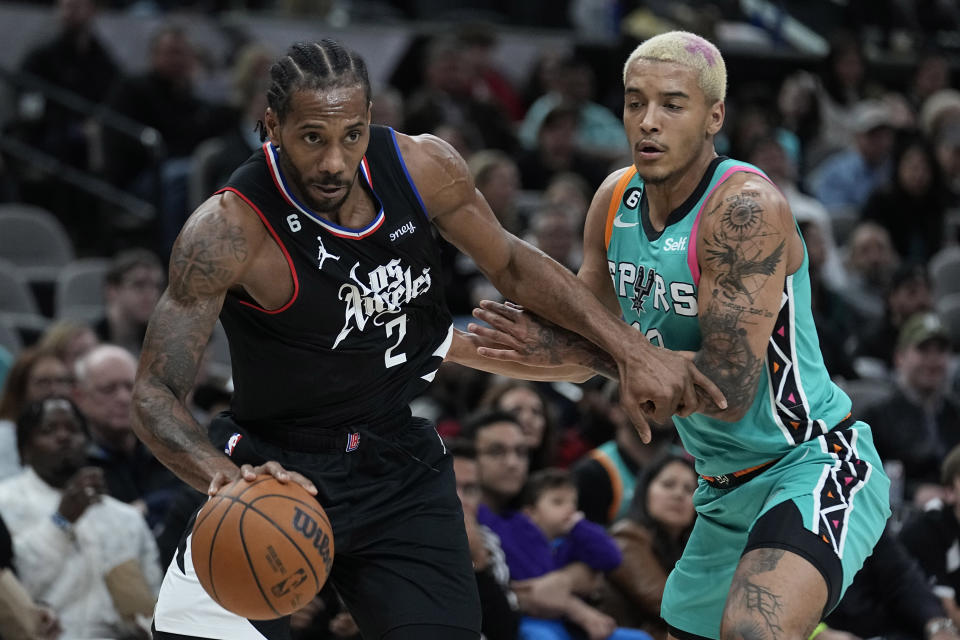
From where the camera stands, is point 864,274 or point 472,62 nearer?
point 864,274

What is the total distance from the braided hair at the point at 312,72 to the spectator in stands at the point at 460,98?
7.57 meters

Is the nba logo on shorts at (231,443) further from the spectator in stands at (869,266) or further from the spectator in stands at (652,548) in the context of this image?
the spectator in stands at (869,266)

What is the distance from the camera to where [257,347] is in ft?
14.6

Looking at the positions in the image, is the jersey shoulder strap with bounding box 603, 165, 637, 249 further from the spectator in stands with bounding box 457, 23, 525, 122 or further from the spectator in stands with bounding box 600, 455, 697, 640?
the spectator in stands with bounding box 457, 23, 525, 122

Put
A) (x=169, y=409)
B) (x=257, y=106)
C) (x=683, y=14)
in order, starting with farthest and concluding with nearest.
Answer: (x=683, y=14), (x=257, y=106), (x=169, y=409)

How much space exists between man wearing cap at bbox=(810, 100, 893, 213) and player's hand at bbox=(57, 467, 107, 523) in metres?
8.53

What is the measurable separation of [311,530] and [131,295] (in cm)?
560

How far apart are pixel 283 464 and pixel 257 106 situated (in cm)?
651

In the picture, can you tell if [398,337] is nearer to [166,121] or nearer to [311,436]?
[311,436]

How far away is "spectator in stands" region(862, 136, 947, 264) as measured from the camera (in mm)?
12695

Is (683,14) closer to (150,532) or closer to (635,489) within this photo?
(635,489)

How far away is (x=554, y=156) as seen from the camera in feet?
40.6

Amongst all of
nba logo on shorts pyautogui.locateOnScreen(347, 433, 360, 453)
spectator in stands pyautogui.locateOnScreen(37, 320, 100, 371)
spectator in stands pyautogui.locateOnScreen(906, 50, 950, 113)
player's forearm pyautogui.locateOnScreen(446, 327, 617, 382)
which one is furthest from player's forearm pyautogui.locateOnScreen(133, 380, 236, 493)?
spectator in stands pyautogui.locateOnScreen(906, 50, 950, 113)

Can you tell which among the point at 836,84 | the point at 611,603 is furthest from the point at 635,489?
the point at 836,84
